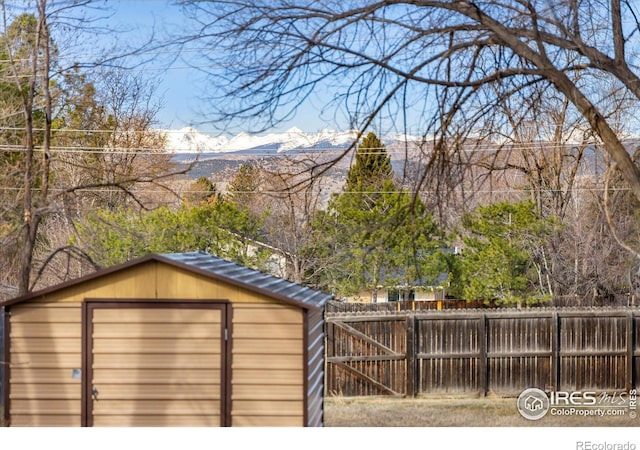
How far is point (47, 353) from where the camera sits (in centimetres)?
525

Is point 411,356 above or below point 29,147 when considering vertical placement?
below

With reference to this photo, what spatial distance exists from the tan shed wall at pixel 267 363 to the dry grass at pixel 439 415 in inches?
144

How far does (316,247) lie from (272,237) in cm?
63

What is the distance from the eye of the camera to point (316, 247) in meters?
11.9

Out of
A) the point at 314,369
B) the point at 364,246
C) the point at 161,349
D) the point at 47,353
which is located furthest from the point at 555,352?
the point at 47,353

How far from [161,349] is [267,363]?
0.66 metres

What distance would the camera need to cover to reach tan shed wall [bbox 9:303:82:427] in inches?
206

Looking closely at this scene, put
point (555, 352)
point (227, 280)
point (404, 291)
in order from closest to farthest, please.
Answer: point (227, 280)
point (555, 352)
point (404, 291)

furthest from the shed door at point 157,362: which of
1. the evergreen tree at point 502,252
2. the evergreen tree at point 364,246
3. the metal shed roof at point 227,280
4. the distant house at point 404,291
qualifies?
the evergreen tree at point 502,252

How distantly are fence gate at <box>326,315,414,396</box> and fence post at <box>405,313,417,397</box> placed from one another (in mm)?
12

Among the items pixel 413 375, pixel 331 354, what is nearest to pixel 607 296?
pixel 413 375

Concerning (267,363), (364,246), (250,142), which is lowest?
(267,363)

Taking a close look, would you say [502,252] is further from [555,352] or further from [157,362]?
[157,362]
